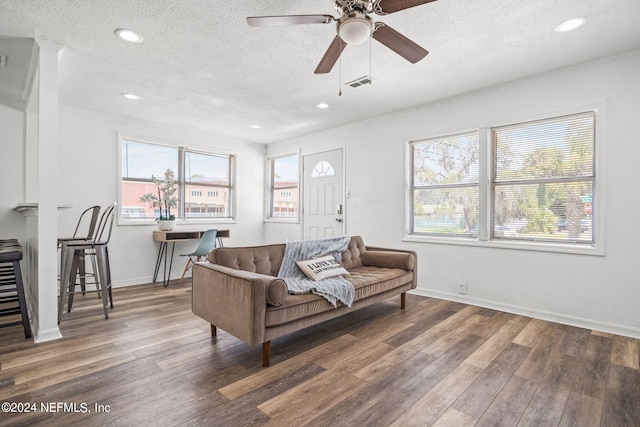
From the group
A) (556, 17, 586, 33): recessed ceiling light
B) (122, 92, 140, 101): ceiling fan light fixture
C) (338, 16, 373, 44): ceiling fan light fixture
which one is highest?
(556, 17, 586, 33): recessed ceiling light

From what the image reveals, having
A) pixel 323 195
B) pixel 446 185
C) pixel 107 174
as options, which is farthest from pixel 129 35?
pixel 446 185

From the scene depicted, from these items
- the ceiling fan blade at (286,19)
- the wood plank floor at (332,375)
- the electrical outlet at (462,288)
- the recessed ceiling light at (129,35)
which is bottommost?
the wood plank floor at (332,375)

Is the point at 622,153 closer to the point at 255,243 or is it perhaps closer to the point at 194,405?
the point at 194,405

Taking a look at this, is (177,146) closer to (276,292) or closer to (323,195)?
(323,195)

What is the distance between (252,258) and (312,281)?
58 cm

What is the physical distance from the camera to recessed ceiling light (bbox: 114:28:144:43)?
2492 mm

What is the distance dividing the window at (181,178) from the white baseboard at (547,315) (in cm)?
394

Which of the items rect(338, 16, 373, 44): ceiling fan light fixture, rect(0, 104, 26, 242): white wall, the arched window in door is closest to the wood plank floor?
rect(0, 104, 26, 242): white wall

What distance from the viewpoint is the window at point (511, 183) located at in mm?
3129

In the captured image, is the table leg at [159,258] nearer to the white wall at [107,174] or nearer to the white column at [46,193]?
the white wall at [107,174]

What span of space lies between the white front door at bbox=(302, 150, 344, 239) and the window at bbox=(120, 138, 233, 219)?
1.53m

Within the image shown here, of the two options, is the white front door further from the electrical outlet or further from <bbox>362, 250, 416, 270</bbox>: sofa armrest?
the electrical outlet

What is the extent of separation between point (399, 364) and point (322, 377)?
1.91 feet

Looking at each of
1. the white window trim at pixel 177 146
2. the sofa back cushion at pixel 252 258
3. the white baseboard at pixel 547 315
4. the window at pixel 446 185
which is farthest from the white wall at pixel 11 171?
the white baseboard at pixel 547 315
